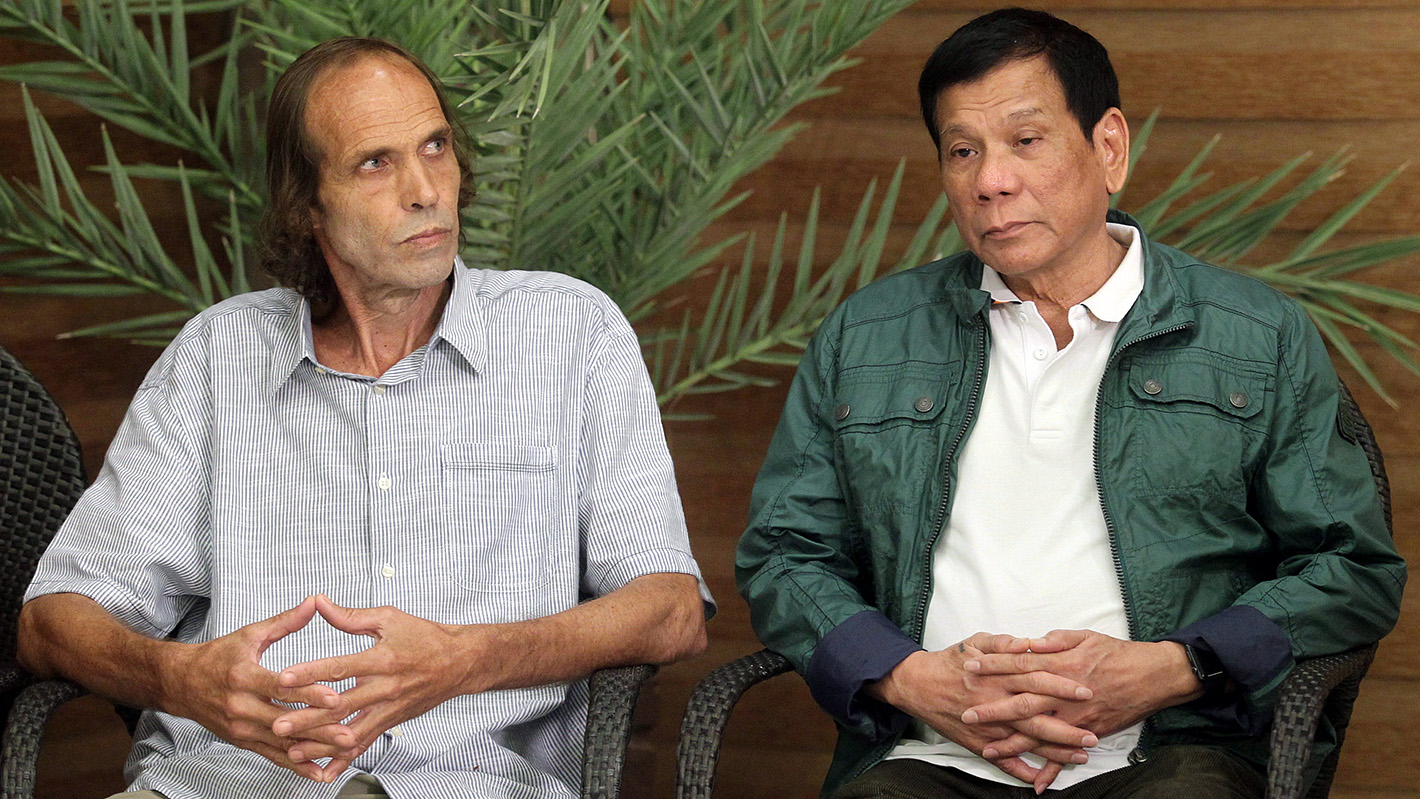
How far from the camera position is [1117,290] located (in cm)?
215

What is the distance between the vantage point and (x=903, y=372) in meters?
2.21

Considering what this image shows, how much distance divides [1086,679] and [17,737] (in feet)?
4.75

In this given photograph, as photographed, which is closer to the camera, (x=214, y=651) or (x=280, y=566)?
(x=214, y=651)

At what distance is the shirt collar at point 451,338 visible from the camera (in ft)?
7.25

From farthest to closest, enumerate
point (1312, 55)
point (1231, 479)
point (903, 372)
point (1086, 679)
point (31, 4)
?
1. point (1312, 55)
2. point (31, 4)
3. point (903, 372)
4. point (1231, 479)
5. point (1086, 679)

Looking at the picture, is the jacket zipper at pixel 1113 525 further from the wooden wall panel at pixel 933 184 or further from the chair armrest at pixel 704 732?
the wooden wall panel at pixel 933 184

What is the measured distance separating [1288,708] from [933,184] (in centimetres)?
172

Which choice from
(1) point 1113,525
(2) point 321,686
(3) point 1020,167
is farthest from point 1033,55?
(2) point 321,686

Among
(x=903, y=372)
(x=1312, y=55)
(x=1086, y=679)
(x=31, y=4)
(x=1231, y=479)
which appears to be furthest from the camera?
(x=1312, y=55)

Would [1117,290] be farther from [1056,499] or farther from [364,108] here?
[364,108]

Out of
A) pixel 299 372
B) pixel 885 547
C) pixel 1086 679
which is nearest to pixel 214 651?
pixel 299 372

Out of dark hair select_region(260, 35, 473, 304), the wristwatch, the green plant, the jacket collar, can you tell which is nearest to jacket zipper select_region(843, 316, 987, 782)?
the jacket collar

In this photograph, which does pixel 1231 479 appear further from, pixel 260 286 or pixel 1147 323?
pixel 260 286

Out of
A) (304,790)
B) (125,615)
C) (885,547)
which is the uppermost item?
(885,547)
